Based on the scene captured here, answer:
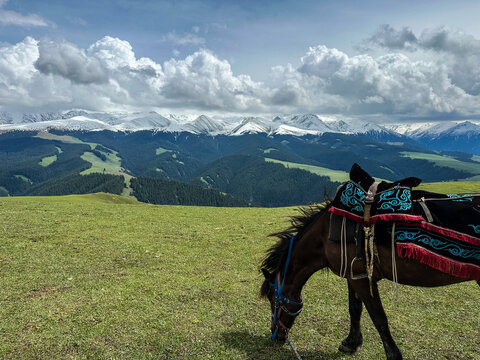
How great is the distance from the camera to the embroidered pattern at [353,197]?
6242 mm

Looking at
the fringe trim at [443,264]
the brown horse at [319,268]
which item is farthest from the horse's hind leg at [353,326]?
the fringe trim at [443,264]

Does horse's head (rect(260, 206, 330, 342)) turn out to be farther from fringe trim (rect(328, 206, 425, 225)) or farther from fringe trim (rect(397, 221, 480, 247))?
fringe trim (rect(397, 221, 480, 247))

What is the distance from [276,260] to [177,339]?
365cm

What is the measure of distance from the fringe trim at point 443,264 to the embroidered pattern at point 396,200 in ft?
2.55

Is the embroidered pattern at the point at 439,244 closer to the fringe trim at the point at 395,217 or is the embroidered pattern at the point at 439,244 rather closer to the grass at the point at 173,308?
the fringe trim at the point at 395,217

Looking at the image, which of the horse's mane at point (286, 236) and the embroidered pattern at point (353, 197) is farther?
the horse's mane at point (286, 236)

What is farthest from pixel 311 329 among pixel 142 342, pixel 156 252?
pixel 156 252

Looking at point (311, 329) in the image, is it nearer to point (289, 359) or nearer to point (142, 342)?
point (289, 359)

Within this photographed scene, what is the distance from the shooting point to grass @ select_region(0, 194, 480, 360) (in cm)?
762

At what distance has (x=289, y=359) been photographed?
7.25 m

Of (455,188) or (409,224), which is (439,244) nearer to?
(409,224)

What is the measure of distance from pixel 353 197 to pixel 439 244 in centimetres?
185

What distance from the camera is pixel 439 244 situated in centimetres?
560

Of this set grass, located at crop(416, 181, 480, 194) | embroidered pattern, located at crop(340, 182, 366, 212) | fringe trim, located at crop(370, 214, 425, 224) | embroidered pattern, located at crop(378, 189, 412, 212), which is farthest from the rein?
grass, located at crop(416, 181, 480, 194)
